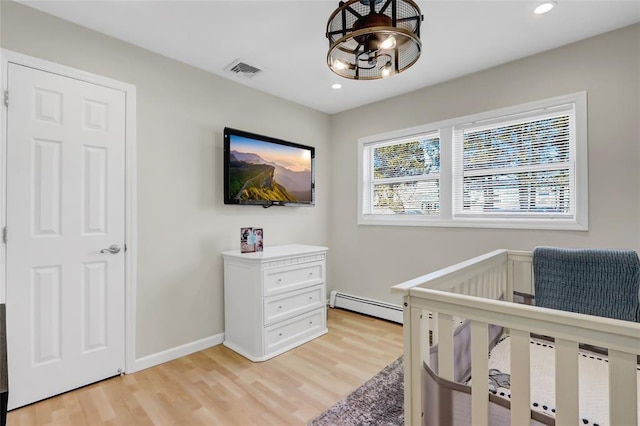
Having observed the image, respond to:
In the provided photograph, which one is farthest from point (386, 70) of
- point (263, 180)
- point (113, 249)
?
point (113, 249)

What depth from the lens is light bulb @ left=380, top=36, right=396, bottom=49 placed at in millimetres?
1427

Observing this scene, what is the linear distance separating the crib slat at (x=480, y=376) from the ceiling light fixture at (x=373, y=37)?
123cm

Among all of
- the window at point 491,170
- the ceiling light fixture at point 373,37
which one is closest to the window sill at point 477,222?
the window at point 491,170

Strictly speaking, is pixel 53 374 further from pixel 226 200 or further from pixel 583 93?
pixel 583 93

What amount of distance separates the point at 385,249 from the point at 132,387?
2.58 m

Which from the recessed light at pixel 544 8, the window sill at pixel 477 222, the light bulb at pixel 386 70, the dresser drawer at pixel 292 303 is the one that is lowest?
the dresser drawer at pixel 292 303

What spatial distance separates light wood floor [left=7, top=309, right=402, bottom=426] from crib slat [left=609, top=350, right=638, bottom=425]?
1432 millimetres

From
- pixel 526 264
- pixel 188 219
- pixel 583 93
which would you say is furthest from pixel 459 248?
pixel 188 219

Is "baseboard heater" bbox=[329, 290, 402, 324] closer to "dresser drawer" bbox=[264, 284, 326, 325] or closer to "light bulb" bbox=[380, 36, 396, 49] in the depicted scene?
Answer: "dresser drawer" bbox=[264, 284, 326, 325]

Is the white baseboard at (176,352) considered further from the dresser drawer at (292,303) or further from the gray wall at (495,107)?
the gray wall at (495,107)

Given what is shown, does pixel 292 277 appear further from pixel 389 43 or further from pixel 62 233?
pixel 389 43

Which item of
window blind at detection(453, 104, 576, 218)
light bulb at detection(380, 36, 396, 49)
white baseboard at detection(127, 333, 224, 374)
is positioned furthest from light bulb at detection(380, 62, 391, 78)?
white baseboard at detection(127, 333, 224, 374)

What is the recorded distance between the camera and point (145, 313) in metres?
2.36

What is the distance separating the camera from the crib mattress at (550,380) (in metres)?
1.16
